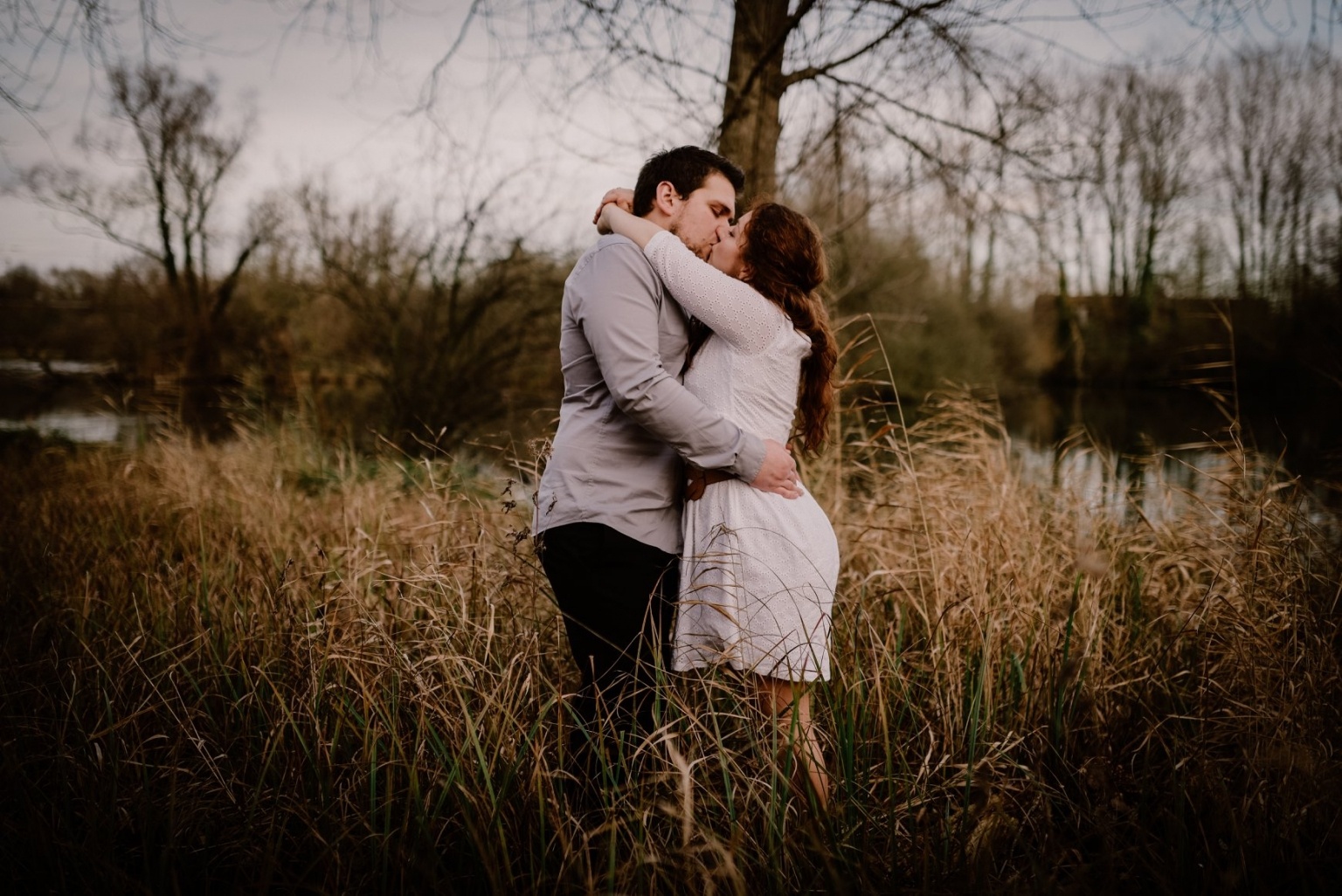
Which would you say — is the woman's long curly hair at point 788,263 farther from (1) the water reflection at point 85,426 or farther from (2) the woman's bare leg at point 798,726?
(1) the water reflection at point 85,426

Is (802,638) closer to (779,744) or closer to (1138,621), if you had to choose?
(779,744)

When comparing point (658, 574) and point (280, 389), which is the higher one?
point (280, 389)

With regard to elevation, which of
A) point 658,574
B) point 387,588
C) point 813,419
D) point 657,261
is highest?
point 657,261

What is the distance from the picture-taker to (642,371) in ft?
5.85

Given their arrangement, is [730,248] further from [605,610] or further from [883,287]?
[883,287]

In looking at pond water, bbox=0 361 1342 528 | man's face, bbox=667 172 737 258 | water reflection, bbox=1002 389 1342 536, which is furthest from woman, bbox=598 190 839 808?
pond water, bbox=0 361 1342 528

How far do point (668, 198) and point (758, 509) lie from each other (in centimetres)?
92

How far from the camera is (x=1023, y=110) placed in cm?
400

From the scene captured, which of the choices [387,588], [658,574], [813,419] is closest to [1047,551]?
[813,419]

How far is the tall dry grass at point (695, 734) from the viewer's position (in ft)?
5.66

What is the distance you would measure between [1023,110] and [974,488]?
2083mm

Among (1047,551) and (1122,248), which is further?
(1122,248)

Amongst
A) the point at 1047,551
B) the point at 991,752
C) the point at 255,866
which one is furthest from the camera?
the point at 1047,551

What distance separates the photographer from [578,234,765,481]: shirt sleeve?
1783 millimetres
